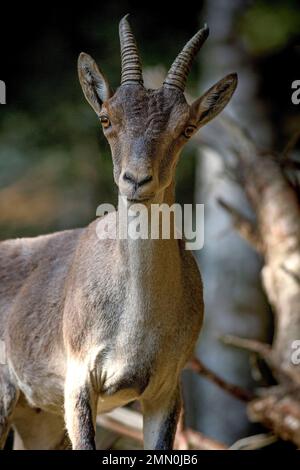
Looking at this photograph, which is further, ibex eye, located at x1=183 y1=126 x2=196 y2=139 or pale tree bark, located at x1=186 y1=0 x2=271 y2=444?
pale tree bark, located at x1=186 y1=0 x2=271 y2=444

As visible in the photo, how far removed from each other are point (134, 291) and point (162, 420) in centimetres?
99

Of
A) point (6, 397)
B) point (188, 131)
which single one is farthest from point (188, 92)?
point (188, 131)

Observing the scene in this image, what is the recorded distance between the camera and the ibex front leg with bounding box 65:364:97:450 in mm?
6500

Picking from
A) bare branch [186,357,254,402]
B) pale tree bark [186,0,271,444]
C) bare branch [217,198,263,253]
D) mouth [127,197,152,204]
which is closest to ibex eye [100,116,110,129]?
mouth [127,197,152,204]

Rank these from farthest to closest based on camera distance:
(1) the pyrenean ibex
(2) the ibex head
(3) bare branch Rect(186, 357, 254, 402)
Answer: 1. (3) bare branch Rect(186, 357, 254, 402)
2. (1) the pyrenean ibex
3. (2) the ibex head

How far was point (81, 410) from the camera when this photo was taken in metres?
6.51

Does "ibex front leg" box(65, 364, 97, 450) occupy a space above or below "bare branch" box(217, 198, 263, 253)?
below

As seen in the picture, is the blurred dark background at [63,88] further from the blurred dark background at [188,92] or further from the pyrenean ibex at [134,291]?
the pyrenean ibex at [134,291]

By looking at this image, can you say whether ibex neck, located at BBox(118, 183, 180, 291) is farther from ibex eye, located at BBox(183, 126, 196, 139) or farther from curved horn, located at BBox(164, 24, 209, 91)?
curved horn, located at BBox(164, 24, 209, 91)

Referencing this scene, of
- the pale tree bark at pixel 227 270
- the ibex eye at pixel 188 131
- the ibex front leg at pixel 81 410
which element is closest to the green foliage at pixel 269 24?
the pale tree bark at pixel 227 270

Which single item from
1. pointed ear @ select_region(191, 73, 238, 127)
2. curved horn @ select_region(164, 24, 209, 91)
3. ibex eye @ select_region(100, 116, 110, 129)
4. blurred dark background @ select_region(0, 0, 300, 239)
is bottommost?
ibex eye @ select_region(100, 116, 110, 129)

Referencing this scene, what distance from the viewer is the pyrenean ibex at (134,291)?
6238 mm

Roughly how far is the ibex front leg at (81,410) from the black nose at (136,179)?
4.52ft

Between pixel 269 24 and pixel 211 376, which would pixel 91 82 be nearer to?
pixel 211 376
